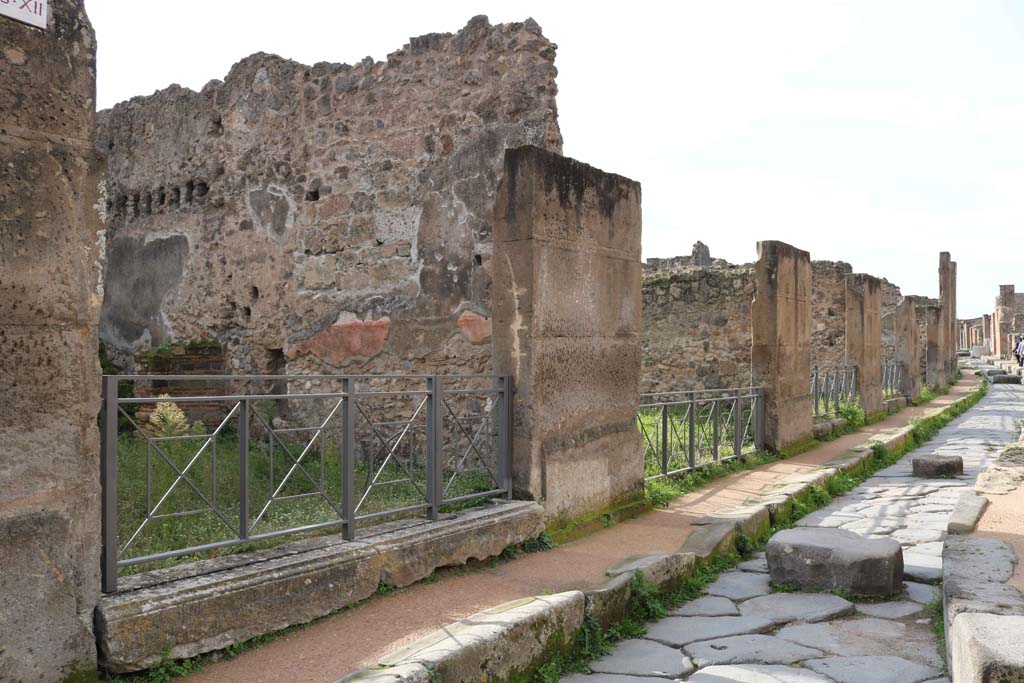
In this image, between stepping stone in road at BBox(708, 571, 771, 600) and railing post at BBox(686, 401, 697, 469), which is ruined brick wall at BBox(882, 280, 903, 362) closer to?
railing post at BBox(686, 401, 697, 469)

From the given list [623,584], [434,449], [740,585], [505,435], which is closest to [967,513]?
[740,585]

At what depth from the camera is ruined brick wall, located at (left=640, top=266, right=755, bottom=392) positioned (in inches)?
503

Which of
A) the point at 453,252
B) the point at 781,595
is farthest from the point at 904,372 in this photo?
the point at 781,595

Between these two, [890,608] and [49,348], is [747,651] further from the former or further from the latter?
[49,348]

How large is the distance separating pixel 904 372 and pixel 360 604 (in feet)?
56.3

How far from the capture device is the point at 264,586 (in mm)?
3498

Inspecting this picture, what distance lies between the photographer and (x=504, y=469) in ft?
17.4

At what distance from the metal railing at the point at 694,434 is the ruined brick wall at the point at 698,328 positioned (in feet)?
6.54

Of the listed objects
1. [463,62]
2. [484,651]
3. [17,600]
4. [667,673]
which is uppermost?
[463,62]

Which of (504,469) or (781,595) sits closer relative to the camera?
(781,595)

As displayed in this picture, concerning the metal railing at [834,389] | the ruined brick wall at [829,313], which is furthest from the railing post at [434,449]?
the ruined brick wall at [829,313]

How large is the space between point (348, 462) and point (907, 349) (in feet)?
55.4

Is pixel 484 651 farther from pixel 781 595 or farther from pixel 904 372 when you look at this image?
pixel 904 372

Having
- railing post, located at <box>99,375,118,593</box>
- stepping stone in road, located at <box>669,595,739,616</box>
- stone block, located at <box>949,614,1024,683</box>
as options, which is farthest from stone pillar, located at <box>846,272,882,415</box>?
railing post, located at <box>99,375,118,593</box>
